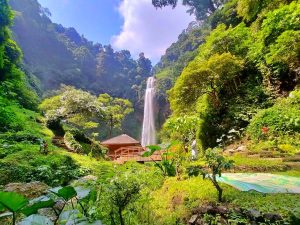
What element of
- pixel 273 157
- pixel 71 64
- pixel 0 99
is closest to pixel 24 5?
pixel 71 64

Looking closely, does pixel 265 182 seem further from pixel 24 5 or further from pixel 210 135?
pixel 24 5

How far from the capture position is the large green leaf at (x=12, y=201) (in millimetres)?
1620

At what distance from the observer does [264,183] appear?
4.73 meters

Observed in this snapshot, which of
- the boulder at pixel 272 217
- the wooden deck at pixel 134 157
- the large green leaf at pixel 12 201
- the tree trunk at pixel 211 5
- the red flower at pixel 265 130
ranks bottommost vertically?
the boulder at pixel 272 217

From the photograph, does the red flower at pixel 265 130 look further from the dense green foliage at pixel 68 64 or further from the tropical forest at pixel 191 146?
the dense green foliage at pixel 68 64

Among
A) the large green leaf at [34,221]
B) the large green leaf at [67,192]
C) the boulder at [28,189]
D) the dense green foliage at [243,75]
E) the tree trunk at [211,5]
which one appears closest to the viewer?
the large green leaf at [34,221]

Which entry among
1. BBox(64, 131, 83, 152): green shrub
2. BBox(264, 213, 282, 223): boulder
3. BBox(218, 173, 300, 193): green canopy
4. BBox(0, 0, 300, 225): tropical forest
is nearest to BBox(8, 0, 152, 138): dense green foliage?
BBox(0, 0, 300, 225): tropical forest

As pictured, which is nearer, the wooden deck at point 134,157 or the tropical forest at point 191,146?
the tropical forest at point 191,146

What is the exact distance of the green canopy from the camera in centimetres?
441

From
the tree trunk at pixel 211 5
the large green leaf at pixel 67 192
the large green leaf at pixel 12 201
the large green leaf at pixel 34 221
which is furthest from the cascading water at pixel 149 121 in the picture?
the large green leaf at pixel 12 201

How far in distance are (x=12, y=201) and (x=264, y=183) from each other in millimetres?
4139

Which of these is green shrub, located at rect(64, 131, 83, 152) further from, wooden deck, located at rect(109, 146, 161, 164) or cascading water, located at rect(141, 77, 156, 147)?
cascading water, located at rect(141, 77, 156, 147)

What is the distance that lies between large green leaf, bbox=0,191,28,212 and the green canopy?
3573 millimetres

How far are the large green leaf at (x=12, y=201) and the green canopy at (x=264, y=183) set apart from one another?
3.57 metres
